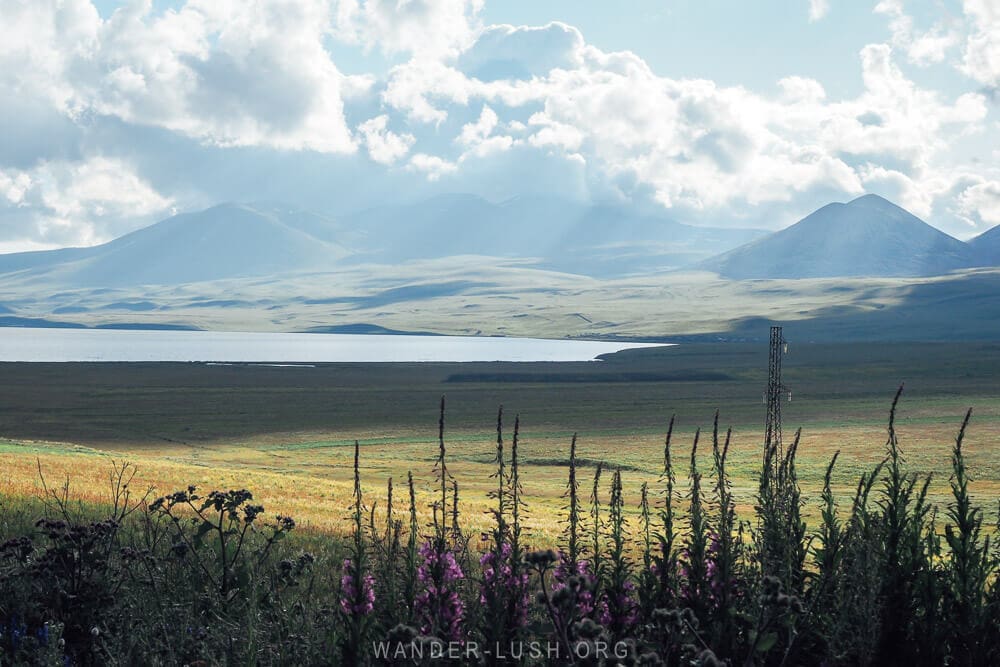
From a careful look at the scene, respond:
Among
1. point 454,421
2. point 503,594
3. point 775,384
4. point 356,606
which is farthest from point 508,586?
point 454,421

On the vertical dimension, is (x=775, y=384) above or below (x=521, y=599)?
above

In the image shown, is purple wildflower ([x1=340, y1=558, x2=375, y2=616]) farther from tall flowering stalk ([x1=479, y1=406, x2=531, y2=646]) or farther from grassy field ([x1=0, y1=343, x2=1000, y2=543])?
grassy field ([x1=0, y1=343, x2=1000, y2=543])

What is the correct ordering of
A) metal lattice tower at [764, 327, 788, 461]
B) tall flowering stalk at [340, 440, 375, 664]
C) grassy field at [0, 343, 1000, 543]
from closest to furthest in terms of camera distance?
tall flowering stalk at [340, 440, 375, 664] → metal lattice tower at [764, 327, 788, 461] → grassy field at [0, 343, 1000, 543]

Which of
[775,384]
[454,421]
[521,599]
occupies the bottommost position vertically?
[454,421]

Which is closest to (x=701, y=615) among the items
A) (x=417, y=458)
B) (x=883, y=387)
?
(x=417, y=458)

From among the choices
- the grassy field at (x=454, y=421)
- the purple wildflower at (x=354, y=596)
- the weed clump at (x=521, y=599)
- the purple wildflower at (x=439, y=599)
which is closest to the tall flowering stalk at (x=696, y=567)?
the weed clump at (x=521, y=599)

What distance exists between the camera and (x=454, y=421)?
81.6 metres

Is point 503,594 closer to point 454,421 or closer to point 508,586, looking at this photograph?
point 508,586

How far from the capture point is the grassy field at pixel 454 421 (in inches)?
1475

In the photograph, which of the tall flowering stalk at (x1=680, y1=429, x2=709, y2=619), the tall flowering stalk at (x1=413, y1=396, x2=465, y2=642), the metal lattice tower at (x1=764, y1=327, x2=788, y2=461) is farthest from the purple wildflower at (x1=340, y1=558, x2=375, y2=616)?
the metal lattice tower at (x1=764, y1=327, x2=788, y2=461)

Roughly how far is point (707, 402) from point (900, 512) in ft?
297

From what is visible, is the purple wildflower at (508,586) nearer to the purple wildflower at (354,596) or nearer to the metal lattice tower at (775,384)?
the purple wildflower at (354,596)

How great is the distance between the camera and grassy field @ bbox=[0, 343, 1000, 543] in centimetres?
3747

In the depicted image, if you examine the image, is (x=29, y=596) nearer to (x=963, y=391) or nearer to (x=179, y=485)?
(x=179, y=485)
